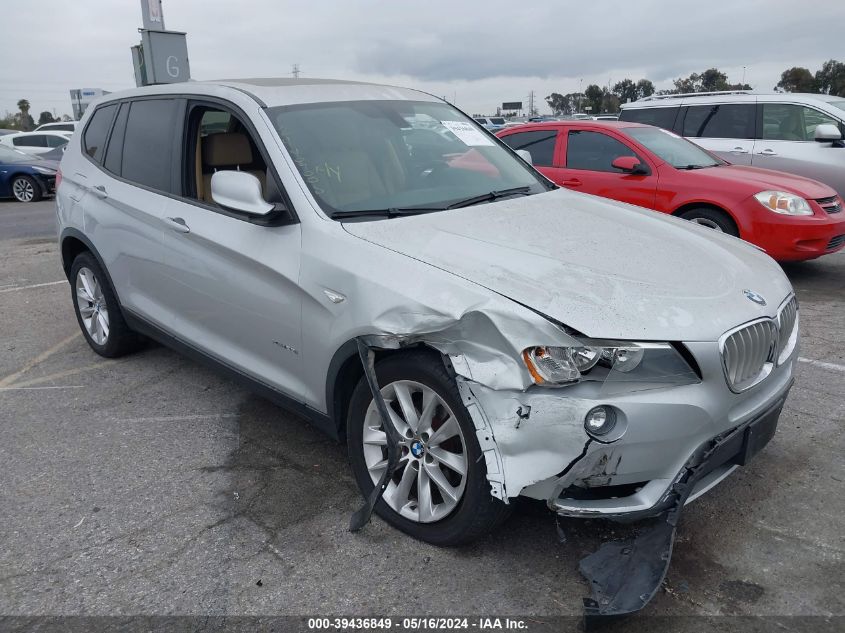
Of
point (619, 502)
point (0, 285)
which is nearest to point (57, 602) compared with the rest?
point (619, 502)

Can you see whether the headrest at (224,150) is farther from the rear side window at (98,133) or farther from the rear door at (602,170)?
→ the rear door at (602,170)

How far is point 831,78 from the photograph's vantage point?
55.0 meters

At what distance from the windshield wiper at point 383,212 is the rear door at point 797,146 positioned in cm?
769

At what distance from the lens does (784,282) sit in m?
3.23

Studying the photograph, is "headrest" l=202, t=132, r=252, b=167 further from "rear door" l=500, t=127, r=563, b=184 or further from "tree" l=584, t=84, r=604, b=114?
"tree" l=584, t=84, r=604, b=114

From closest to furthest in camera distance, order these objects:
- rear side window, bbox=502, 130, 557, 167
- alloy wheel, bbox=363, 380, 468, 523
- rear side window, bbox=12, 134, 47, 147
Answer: alloy wheel, bbox=363, 380, 468, 523 → rear side window, bbox=502, 130, 557, 167 → rear side window, bbox=12, 134, 47, 147

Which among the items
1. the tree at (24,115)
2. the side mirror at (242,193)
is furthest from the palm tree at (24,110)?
the side mirror at (242,193)

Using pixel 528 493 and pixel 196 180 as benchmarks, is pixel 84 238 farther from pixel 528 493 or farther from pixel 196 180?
pixel 528 493

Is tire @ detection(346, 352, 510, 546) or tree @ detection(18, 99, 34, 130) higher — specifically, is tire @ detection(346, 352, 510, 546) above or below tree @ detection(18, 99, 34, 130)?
below

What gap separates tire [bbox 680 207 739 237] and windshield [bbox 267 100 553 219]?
356cm

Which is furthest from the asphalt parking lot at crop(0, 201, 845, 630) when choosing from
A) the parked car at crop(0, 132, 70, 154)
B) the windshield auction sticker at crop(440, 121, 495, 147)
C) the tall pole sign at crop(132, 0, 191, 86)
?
the parked car at crop(0, 132, 70, 154)

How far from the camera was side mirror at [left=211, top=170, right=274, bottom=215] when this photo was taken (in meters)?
3.22

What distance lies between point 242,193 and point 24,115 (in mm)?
89490

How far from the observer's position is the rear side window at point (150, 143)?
4.20m
